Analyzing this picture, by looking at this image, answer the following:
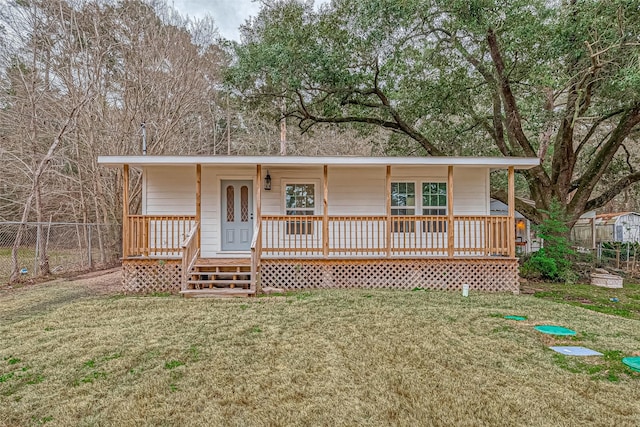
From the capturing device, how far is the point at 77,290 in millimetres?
8141

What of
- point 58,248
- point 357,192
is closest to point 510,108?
point 357,192

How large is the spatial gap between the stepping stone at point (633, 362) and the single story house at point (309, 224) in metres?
4.25

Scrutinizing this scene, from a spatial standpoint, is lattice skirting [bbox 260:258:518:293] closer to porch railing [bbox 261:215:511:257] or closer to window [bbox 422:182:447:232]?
porch railing [bbox 261:215:511:257]

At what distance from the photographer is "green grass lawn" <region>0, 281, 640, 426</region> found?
2893mm

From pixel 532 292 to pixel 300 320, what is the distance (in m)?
5.90

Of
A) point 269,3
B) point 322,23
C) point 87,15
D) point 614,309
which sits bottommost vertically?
point 614,309

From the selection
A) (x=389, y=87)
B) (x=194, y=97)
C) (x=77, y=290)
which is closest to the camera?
(x=77, y=290)

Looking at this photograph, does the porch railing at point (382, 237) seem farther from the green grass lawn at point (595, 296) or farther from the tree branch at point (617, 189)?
the tree branch at point (617, 189)

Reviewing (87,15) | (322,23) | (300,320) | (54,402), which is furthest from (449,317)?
(87,15)

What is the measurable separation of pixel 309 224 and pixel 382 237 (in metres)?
1.86

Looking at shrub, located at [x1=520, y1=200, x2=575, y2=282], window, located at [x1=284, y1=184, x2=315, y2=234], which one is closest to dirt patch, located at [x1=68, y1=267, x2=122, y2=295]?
window, located at [x1=284, y1=184, x2=315, y2=234]

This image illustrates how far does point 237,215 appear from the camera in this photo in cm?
915

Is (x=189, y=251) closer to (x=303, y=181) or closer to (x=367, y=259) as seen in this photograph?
(x=303, y=181)

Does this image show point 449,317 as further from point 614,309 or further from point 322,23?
point 322,23
